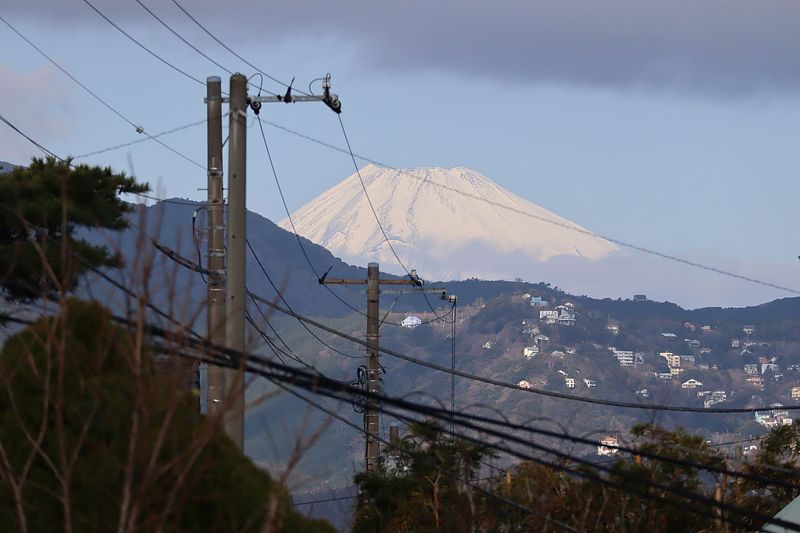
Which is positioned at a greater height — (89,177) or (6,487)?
(89,177)

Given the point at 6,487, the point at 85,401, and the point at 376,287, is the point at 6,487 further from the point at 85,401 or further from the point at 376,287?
the point at 376,287

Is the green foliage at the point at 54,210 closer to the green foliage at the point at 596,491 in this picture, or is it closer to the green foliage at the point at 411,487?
the green foliage at the point at 596,491

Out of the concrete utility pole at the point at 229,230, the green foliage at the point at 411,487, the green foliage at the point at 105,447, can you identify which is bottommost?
the green foliage at the point at 411,487

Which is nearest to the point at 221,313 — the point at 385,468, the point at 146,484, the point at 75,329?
the point at 75,329

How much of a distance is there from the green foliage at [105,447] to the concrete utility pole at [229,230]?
6533 mm

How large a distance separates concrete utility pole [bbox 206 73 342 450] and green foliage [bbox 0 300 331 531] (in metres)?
6.53

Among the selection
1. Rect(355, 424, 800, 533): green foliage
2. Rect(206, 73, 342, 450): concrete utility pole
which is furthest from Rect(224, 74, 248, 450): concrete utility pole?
Rect(355, 424, 800, 533): green foliage

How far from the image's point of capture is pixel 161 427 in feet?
31.1

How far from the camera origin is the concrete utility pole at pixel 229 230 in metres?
18.0

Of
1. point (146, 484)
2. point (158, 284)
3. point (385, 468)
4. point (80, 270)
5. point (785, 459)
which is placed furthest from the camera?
point (785, 459)

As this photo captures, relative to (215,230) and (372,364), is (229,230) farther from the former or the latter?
(372,364)

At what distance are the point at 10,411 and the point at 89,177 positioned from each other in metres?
16.0

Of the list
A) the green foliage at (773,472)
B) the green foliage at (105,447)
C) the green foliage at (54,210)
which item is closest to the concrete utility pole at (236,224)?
the green foliage at (54,210)

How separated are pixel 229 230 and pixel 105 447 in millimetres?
9532
